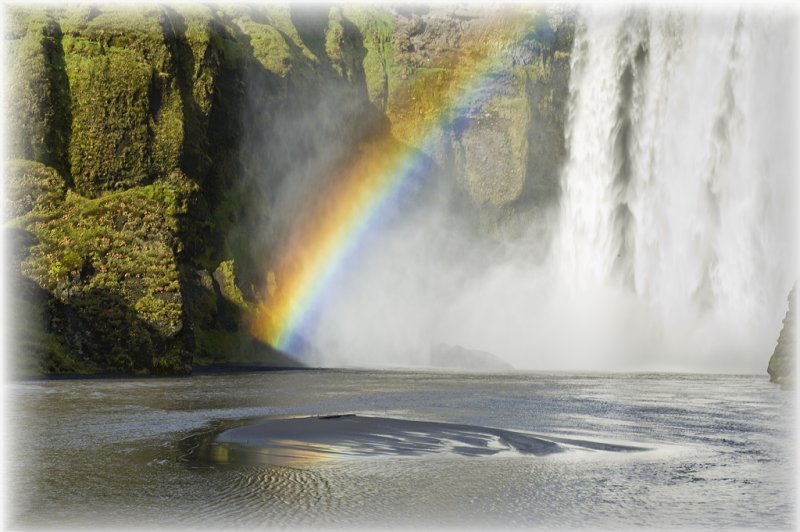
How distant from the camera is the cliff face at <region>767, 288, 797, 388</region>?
3772 centimetres

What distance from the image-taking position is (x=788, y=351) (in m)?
39.5

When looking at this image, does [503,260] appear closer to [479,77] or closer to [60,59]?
[479,77]

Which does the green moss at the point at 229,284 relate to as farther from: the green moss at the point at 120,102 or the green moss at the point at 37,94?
the green moss at the point at 37,94

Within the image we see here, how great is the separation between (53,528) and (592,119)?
70878 millimetres

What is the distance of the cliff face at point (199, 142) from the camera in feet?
173

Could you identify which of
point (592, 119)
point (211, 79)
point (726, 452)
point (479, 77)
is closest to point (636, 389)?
point (726, 452)

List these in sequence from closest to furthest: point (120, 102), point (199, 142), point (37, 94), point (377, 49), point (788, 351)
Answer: point (788, 351)
point (37, 94)
point (120, 102)
point (199, 142)
point (377, 49)

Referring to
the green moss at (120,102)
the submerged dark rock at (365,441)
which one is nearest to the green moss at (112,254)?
the green moss at (120,102)

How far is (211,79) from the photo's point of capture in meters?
74.4

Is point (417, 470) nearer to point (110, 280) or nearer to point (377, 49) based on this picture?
point (110, 280)

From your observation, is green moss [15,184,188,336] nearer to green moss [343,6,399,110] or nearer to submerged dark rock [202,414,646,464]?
submerged dark rock [202,414,646,464]

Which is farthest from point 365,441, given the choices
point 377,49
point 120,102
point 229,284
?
point 377,49

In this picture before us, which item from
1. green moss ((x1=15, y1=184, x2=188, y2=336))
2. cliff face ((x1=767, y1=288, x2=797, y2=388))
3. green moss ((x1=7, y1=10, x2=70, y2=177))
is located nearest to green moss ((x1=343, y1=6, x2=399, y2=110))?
green moss ((x1=7, y1=10, x2=70, y2=177))

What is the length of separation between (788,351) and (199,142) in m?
48.8
